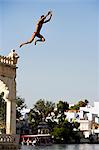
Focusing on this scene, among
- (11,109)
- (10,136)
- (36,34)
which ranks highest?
(36,34)

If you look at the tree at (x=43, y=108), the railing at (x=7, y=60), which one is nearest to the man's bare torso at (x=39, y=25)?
Answer: the railing at (x=7, y=60)

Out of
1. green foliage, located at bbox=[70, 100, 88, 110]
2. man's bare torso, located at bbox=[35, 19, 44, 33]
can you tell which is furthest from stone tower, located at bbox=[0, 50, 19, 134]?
green foliage, located at bbox=[70, 100, 88, 110]

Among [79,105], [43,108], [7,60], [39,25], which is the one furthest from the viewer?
[79,105]

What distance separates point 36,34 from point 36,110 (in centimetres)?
6618

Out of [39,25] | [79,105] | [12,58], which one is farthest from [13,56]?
[79,105]

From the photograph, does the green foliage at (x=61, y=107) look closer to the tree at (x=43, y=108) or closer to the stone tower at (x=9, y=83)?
the tree at (x=43, y=108)

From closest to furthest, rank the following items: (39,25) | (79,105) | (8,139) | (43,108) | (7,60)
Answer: (39,25) → (8,139) → (7,60) → (43,108) → (79,105)

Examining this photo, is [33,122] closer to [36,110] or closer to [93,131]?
[36,110]

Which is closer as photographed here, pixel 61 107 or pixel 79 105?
pixel 61 107

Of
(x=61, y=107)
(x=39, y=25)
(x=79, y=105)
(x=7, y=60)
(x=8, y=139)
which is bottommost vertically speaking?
(x=8, y=139)

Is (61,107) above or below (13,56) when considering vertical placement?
above

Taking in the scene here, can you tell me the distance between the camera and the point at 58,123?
278 ft

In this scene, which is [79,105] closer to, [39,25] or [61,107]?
[61,107]

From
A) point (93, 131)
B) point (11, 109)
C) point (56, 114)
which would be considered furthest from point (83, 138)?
point (11, 109)
